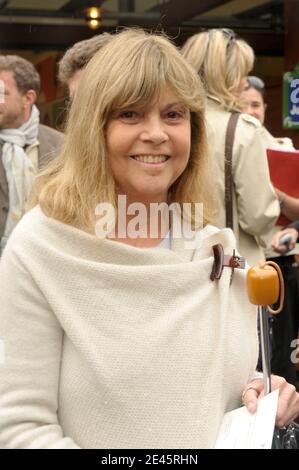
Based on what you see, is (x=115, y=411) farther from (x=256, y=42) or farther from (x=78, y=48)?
(x=256, y=42)

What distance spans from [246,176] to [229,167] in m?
0.06

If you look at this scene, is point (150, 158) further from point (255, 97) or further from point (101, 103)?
point (255, 97)

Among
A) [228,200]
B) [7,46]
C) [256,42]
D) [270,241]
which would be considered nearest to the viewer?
[228,200]

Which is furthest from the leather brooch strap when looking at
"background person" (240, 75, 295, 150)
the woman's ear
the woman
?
"background person" (240, 75, 295, 150)

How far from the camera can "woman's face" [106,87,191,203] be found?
4.91ft

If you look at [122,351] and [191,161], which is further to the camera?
[191,161]

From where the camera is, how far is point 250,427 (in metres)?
1.40

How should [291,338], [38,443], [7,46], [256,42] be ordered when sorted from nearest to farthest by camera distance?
[38,443] → [291,338] → [7,46] → [256,42]

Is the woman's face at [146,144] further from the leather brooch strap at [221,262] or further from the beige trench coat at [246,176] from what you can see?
the beige trench coat at [246,176]

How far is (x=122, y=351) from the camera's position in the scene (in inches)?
55.6

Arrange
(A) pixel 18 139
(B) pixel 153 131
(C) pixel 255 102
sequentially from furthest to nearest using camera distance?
1. (C) pixel 255 102
2. (A) pixel 18 139
3. (B) pixel 153 131

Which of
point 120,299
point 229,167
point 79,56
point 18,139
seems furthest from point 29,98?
point 120,299
